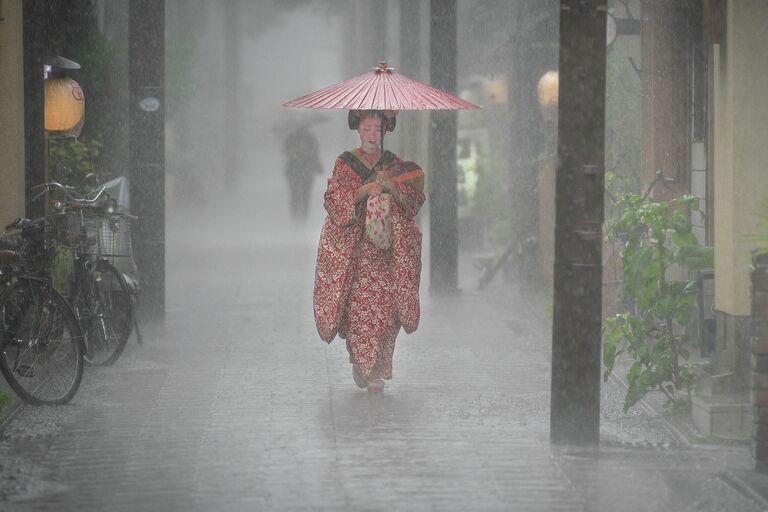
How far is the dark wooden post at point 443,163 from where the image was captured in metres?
15.7

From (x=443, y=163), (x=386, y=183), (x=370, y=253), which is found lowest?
(x=370, y=253)

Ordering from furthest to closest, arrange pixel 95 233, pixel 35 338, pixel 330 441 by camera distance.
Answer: pixel 95 233, pixel 35 338, pixel 330 441

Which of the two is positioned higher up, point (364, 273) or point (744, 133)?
point (744, 133)

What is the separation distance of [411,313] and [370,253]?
0.51 meters

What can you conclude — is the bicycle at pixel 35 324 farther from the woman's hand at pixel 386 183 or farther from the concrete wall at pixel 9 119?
the woman's hand at pixel 386 183

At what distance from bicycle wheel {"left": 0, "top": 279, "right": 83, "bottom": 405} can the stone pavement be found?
205 millimetres

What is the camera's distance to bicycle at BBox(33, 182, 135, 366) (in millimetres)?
9844

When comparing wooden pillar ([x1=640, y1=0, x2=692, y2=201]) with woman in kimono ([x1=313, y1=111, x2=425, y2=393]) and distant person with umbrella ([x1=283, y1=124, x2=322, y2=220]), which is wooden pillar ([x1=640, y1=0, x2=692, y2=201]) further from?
distant person with umbrella ([x1=283, y1=124, x2=322, y2=220])

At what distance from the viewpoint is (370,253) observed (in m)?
9.50

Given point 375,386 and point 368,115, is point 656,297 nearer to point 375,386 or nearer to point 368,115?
point 375,386

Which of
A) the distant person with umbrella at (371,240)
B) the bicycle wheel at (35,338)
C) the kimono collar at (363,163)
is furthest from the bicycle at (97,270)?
the kimono collar at (363,163)

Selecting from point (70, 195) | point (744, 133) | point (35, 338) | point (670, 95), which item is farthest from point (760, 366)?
point (70, 195)

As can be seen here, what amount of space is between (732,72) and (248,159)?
53.6 metres

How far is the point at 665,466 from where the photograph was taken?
7.20 metres
